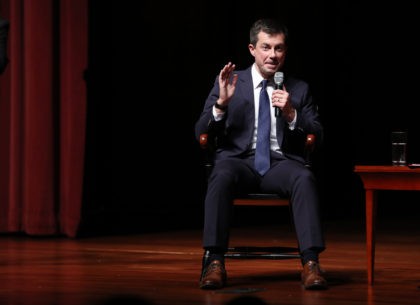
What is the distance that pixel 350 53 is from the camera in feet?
25.4

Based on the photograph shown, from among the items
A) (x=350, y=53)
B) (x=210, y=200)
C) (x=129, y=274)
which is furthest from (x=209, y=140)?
(x=350, y=53)

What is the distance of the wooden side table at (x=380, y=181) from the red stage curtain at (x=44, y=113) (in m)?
2.52

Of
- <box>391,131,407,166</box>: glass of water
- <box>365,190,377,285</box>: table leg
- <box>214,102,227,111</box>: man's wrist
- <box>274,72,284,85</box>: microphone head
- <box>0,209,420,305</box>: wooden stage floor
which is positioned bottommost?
<box>0,209,420,305</box>: wooden stage floor

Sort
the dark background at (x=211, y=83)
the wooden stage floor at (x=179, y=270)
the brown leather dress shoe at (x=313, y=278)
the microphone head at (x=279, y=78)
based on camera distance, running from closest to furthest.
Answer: the wooden stage floor at (x=179, y=270), the brown leather dress shoe at (x=313, y=278), the microphone head at (x=279, y=78), the dark background at (x=211, y=83)

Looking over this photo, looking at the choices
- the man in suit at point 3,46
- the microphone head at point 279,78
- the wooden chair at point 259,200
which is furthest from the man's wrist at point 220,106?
the man in suit at point 3,46

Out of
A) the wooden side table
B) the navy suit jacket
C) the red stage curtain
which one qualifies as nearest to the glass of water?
the wooden side table

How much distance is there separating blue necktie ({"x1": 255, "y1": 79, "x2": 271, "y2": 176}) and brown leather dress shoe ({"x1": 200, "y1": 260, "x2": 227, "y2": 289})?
442 mm

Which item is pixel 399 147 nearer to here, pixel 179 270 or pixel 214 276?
pixel 214 276

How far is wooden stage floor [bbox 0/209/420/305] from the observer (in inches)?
128

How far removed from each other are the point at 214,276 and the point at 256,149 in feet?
1.89

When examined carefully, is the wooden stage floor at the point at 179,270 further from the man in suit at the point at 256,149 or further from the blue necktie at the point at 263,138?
the blue necktie at the point at 263,138

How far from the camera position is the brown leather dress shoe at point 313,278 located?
3.36m

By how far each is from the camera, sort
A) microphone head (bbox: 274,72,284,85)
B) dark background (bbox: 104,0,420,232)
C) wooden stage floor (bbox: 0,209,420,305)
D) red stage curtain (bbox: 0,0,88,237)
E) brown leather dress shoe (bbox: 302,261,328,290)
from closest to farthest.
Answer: wooden stage floor (bbox: 0,209,420,305) < brown leather dress shoe (bbox: 302,261,328,290) < microphone head (bbox: 274,72,284,85) < red stage curtain (bbox: 0,0,88,237) < dark background (bbox: 104,0,420,232)

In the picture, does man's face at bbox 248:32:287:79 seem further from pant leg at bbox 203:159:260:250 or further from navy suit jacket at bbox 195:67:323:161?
pant leg at bbox 203:159:260:250
